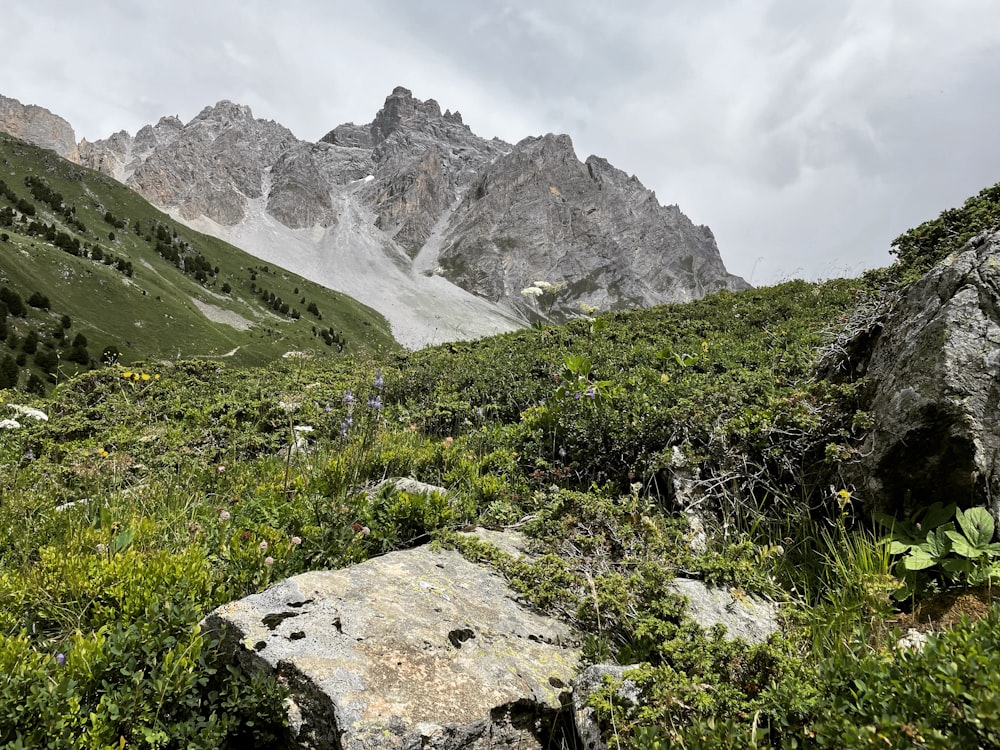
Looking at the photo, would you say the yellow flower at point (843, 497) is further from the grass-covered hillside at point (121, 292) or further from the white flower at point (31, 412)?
the grass-covered hillside at point (121, 292)

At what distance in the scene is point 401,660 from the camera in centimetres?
266

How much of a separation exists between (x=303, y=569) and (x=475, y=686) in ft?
5.88

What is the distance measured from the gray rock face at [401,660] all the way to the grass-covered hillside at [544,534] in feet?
0.68

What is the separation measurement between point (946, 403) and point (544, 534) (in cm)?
341

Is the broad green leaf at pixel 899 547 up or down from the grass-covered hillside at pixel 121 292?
up

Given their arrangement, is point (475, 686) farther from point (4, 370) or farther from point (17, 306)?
point (17, 306)

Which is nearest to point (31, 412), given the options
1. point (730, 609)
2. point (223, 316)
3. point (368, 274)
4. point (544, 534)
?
point (544, 534)

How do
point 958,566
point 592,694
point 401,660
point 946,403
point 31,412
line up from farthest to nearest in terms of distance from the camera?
point 31,412 < point 946,403 < point 958,566 < point 401,660 < point 592,694

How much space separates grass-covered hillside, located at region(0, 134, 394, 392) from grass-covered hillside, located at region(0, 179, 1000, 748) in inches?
1179

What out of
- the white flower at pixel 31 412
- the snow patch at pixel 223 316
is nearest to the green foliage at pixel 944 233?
the white flower at pixel 31 412

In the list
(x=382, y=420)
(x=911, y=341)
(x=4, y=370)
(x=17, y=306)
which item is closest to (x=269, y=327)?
(x=17, y=306)

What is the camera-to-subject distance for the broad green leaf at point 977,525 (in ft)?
10.7

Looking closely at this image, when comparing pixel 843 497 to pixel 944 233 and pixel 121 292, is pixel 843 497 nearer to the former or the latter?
pixel 944 233

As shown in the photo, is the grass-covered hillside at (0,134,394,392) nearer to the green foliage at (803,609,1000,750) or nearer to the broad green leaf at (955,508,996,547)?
the green foliage at (803,609,1000,750)
